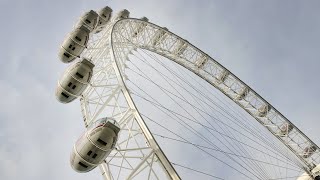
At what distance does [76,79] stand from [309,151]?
1141 inches

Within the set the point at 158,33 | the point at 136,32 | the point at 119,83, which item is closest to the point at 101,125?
the point at 119,83

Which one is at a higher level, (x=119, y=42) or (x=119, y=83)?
(x=119, y=42)

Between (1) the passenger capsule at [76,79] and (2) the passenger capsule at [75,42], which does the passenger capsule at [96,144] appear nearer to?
(1) the passenger capsule at [76,79]

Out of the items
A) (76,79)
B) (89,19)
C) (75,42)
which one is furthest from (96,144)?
(89,19)

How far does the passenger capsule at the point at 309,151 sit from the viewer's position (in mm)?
38994

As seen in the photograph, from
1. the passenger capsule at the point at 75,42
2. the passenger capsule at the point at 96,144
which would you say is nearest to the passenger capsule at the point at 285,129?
the passenger capsule at the point at 75,42

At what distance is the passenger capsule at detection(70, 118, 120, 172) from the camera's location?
14.9 m

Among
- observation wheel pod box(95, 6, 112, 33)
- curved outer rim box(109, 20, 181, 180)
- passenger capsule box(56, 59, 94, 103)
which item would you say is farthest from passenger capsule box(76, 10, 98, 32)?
curved outer rim box(109, 20, 181, 180)

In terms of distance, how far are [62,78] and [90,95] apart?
205cm

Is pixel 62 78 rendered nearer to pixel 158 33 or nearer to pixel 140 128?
pixel 140 128

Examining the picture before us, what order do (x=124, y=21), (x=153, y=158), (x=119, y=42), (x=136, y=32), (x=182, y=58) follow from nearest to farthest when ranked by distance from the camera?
(x=153, y=158), (x=119, y=42), (x=124, y=21), (x=136, y=32), (x=182, y=58)

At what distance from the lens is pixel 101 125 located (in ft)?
49.9

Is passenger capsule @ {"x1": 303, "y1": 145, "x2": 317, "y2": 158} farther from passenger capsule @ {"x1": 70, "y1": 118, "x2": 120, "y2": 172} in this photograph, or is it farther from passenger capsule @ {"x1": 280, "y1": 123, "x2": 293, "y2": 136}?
passenger capsule @ {"x1": 70, "y1": 118, "x2": 120, "y2": 172}

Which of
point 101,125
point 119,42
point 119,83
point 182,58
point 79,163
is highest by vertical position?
point 182,58
